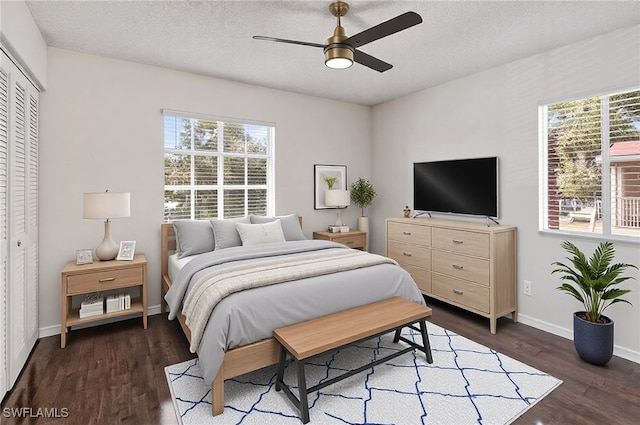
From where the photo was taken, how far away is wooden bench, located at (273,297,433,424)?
1.98 meters

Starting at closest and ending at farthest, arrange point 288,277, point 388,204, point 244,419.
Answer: point 244,419, point 288,277, point 388,204

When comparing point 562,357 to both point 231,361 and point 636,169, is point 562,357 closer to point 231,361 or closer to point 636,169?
point 636,169

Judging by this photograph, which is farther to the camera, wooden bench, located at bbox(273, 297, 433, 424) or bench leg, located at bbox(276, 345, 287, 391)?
bench leg, located at bbox(276, 345, 287, 391)

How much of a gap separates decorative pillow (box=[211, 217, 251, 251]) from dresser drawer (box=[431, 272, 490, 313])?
2205 mm

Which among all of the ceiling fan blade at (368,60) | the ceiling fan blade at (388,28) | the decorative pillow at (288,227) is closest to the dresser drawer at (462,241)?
the decorative pillow at (288,227)

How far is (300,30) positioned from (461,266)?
269cm

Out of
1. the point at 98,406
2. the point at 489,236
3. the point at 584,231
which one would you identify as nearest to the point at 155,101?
the point at 98,406

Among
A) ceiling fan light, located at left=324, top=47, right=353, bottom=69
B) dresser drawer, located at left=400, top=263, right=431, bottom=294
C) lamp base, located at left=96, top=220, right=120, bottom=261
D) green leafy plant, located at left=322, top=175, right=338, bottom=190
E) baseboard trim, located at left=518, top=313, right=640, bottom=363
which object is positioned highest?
ceiling fan light, located at left=324, top=47, right=353, bottom=69

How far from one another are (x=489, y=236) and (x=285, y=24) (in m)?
2.58

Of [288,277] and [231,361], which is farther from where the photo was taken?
[288,277]

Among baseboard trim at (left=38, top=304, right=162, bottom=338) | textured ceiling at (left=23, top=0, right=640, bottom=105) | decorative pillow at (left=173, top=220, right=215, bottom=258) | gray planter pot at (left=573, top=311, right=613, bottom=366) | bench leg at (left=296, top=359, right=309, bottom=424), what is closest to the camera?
bench leg at (left=296, top=359, right=309, bottom=424)

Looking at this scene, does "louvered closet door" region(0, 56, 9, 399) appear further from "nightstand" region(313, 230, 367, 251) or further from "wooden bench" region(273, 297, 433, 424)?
"nightstand" region(313, 230, 367, 251)

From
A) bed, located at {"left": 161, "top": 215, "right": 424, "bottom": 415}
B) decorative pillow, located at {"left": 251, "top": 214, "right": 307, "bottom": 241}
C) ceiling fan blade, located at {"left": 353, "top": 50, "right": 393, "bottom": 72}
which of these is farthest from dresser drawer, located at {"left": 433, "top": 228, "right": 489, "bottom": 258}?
ceiling fan blade, located at {"left": 353, "top": 50, "right": 393, "bottom": 72}

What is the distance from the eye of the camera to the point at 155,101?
3.63 meters
